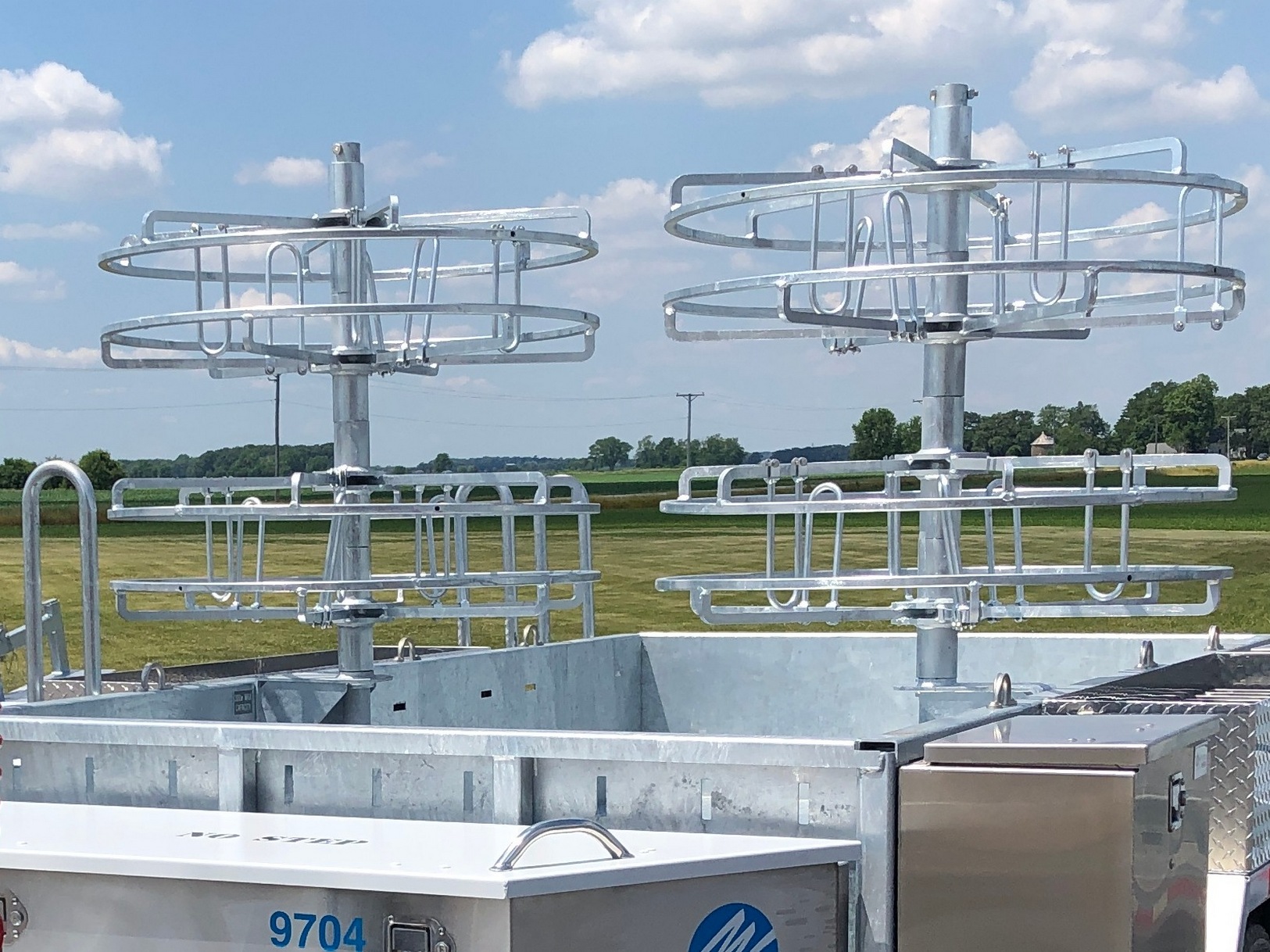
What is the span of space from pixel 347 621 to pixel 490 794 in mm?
2193

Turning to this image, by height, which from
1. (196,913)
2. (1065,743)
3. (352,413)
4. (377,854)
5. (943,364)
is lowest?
(196,913)

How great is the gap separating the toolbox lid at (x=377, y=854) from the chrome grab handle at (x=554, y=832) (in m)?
0.02

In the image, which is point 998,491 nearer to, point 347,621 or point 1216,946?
point 1216,946

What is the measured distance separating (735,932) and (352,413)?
2.96 metres

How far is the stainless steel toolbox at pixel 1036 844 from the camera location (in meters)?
3.00

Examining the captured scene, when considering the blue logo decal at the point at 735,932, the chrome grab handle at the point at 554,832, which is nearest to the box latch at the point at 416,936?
the chrome grab handle at the point at 554,832

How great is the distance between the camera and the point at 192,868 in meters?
3.06

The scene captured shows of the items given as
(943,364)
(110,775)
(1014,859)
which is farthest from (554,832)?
(943,364)

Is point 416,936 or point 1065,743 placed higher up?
point 1065,743

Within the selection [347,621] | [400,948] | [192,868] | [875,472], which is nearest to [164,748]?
[192,868]

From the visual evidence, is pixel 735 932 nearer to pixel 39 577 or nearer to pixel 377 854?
pixel 377 854

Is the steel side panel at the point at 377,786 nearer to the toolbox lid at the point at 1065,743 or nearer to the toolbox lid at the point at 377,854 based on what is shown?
the toolbox lid at the point at 377,854

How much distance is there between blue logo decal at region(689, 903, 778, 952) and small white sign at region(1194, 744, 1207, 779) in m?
1.03

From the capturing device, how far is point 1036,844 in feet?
9.92
